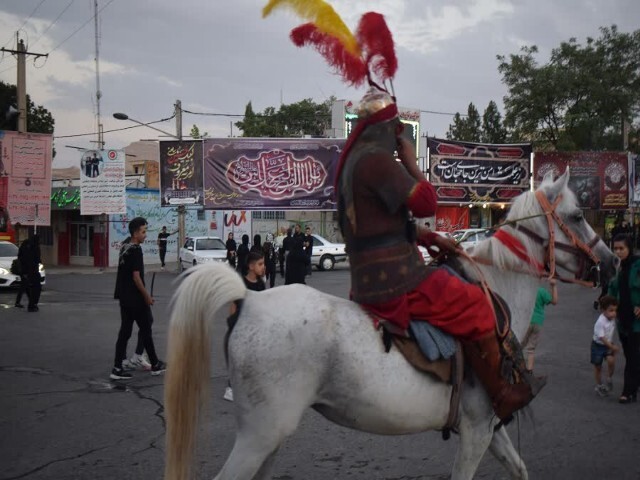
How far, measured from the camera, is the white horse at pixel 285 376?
313 centimetres

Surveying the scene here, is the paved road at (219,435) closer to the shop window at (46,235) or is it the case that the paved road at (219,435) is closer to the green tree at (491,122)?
the shop window at (46,235)

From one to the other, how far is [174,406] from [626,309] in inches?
228

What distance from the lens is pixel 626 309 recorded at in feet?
23.0

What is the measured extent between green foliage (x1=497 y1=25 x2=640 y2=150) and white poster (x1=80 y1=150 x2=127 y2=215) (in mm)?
22451

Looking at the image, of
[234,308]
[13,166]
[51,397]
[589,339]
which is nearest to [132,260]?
[51,397]

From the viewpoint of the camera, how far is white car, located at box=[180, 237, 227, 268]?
84.9ft

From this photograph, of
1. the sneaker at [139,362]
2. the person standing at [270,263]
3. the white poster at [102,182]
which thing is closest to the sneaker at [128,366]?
the sneaker at [139,362]

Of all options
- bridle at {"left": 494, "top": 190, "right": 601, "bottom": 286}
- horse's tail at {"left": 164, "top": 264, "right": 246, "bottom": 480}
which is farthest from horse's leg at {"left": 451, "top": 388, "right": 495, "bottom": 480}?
horse's tail at {"left": 164, "top": 264, "right": 246, "bottom": 480}

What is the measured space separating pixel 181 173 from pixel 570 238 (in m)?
24.5

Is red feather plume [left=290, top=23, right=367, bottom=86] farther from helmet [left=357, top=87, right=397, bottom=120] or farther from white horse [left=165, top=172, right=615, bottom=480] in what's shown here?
white horse [left=165, top=172, right=615, bottom=480]

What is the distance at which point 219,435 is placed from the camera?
566 centimetres

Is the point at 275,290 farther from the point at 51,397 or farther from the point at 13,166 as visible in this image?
the point at 13,166

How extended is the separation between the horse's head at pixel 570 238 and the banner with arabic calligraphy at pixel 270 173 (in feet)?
74.5

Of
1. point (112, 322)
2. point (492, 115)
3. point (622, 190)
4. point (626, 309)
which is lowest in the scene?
point (112, 322)
